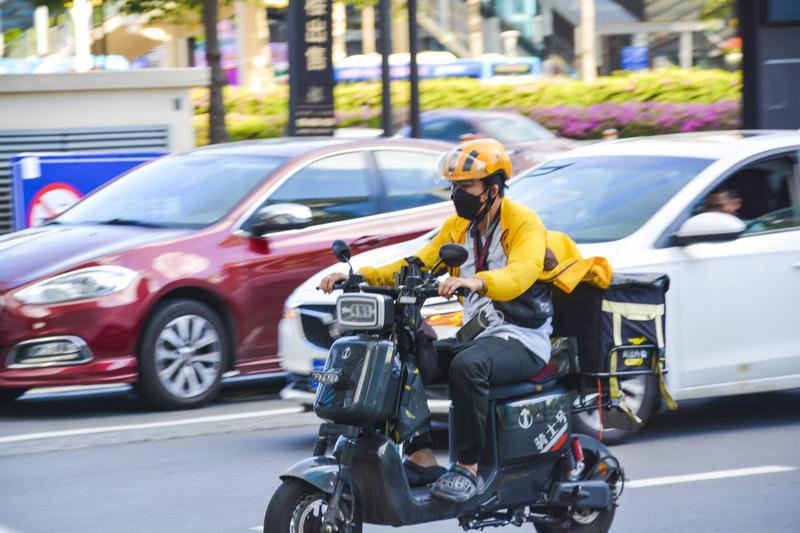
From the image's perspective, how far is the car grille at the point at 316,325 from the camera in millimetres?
7775

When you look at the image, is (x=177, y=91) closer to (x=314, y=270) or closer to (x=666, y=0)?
(x=314, y=270)

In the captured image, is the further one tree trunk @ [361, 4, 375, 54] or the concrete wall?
tree trunk @ [361, 4, 375, 54]

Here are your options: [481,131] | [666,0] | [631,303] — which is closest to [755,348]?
[631,303]

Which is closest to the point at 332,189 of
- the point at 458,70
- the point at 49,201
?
the point at 49,201

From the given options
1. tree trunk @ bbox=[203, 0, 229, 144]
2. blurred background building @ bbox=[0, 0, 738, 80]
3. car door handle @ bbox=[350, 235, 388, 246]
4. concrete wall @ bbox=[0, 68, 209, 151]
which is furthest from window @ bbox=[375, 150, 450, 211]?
blurred background building @ bbox=[0, 0, 738, 80]

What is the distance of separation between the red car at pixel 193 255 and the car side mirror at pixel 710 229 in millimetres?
2557

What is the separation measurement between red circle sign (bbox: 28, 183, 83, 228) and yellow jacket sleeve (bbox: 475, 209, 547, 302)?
27.7ft

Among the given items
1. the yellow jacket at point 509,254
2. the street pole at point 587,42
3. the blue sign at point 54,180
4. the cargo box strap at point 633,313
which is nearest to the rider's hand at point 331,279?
the yellow jacket at point 509,254

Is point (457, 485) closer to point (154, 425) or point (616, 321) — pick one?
point (616, 321)

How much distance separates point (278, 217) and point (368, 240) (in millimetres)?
747

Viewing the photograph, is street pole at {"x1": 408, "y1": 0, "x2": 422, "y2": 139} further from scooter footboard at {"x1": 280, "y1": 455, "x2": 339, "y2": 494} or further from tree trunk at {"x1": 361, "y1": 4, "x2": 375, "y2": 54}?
tree trunk at {"x1": 361, "y1": 4, "x2": 375, "y2": 54}

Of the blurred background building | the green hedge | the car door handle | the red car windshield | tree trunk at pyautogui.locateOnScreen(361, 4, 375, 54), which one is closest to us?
the red car windshield

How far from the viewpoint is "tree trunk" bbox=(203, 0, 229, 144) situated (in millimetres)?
18766

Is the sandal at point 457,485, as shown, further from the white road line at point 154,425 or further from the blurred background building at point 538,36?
the blurred background building at point 538,36
